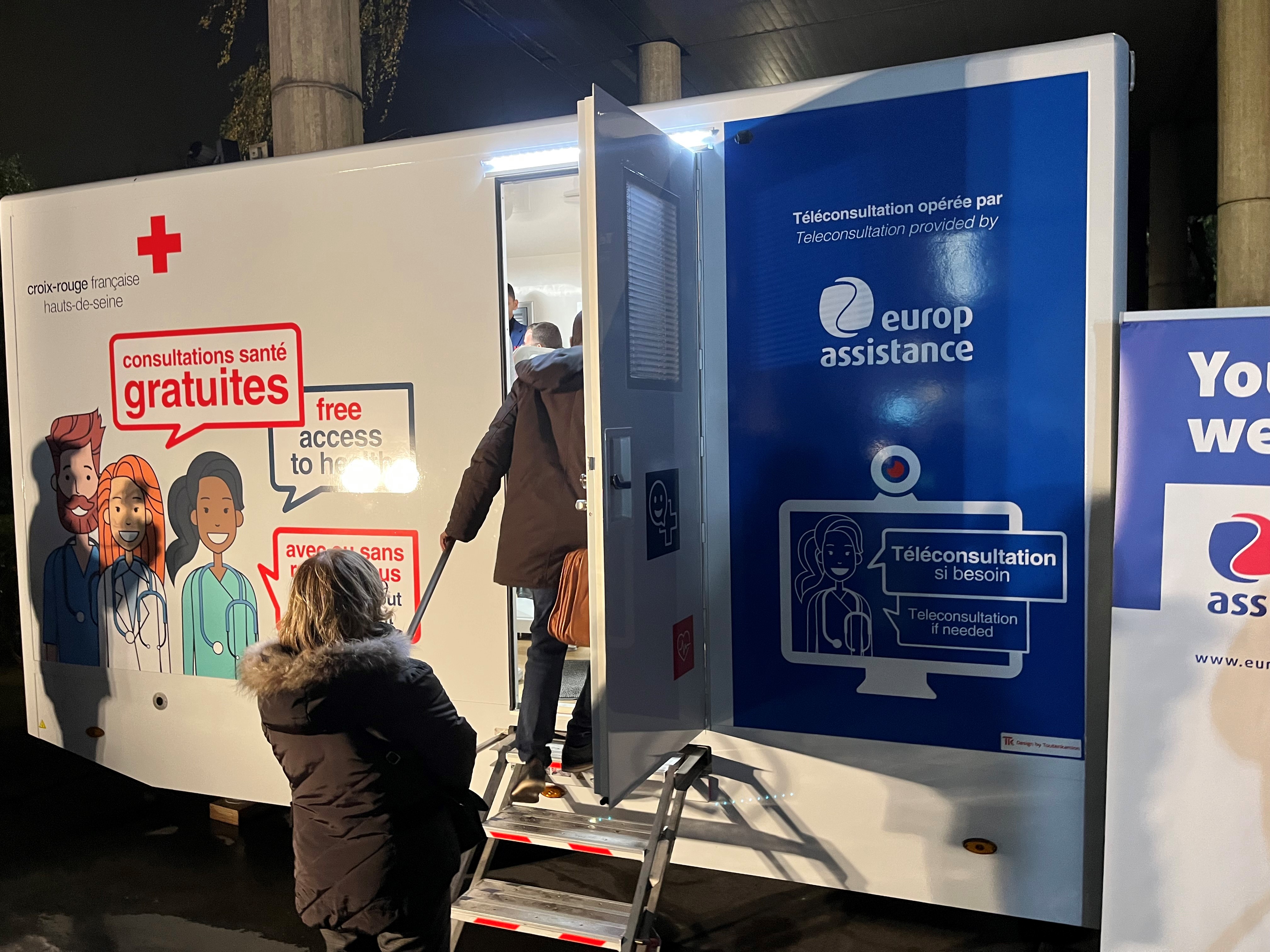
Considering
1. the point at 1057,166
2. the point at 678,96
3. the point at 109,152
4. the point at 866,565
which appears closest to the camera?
the point at 1057,166

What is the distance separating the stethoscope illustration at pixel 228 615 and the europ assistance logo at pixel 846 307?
2101mm

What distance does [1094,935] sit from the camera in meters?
2.77

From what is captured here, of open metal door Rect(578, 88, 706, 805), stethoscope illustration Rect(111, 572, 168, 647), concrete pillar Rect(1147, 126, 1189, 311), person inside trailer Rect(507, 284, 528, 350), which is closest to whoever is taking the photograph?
open metal door Rect(578, 88, 706, 805)

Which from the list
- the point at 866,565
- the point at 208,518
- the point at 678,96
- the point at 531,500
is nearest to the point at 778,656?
the point at 866,565

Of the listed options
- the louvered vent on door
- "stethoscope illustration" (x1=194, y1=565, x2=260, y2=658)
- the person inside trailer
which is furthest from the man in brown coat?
the person inside trailer

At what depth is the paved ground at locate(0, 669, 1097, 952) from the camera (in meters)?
2.81

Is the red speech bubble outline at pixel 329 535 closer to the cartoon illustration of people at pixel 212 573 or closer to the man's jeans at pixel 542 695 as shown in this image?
the cartoon illustration of people at pixel 212 573

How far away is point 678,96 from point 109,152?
171 inches

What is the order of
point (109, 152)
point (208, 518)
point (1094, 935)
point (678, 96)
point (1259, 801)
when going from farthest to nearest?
point (678, 96) < point (109, 152) < point (208, 518) < point (1094, 935) < point (1259, 801)

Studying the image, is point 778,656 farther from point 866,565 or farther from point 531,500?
point 531,500

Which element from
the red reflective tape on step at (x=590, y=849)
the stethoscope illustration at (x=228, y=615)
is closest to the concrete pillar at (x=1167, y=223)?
the red reflective tape on step at (x=590, y=849)

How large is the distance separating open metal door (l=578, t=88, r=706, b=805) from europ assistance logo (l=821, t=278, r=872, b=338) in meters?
0.37

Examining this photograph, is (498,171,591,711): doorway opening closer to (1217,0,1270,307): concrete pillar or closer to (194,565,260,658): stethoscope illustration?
(194,565,260,658): stethoscope illustration

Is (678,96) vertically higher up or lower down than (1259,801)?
higher up
